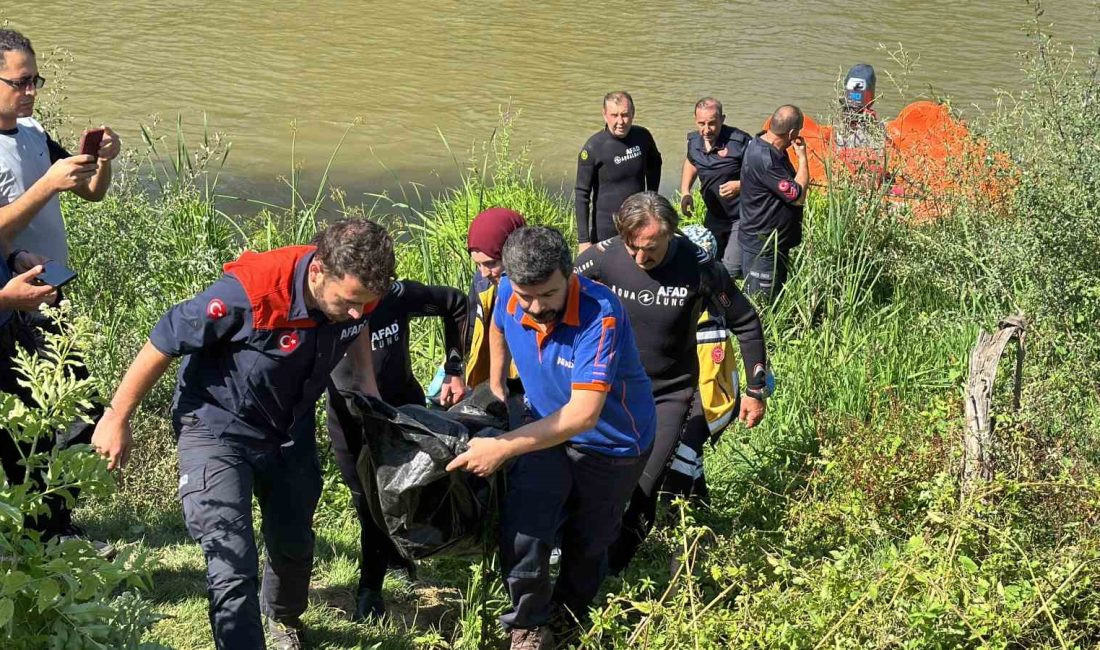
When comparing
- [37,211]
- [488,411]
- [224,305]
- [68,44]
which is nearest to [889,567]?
[488,411]

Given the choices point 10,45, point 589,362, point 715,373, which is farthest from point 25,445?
point 715,373

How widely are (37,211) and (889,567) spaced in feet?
10.3

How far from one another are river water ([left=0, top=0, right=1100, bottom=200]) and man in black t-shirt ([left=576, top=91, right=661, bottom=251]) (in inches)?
129

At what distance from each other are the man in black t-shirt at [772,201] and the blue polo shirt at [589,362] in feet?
12.6

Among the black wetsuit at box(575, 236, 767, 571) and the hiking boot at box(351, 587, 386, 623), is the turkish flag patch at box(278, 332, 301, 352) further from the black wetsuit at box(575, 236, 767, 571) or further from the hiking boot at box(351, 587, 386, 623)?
the black wetsuit at box(575, 236, 767, 571)

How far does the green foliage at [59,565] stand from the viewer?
98.7 inches

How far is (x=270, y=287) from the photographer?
373 centimetres

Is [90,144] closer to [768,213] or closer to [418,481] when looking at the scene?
[418,481]

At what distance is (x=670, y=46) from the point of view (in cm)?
1795

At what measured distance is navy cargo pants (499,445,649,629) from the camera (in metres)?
4.07

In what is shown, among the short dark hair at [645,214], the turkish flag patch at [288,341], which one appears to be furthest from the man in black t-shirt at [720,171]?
the turkish flag patch at [288,341]

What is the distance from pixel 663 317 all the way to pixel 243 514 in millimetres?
1868

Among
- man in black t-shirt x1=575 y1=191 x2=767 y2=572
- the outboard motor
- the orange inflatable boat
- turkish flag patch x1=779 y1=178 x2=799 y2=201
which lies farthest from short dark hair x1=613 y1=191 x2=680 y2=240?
Result: the outboard motor

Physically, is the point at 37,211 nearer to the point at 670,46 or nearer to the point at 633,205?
the point at 633,205
